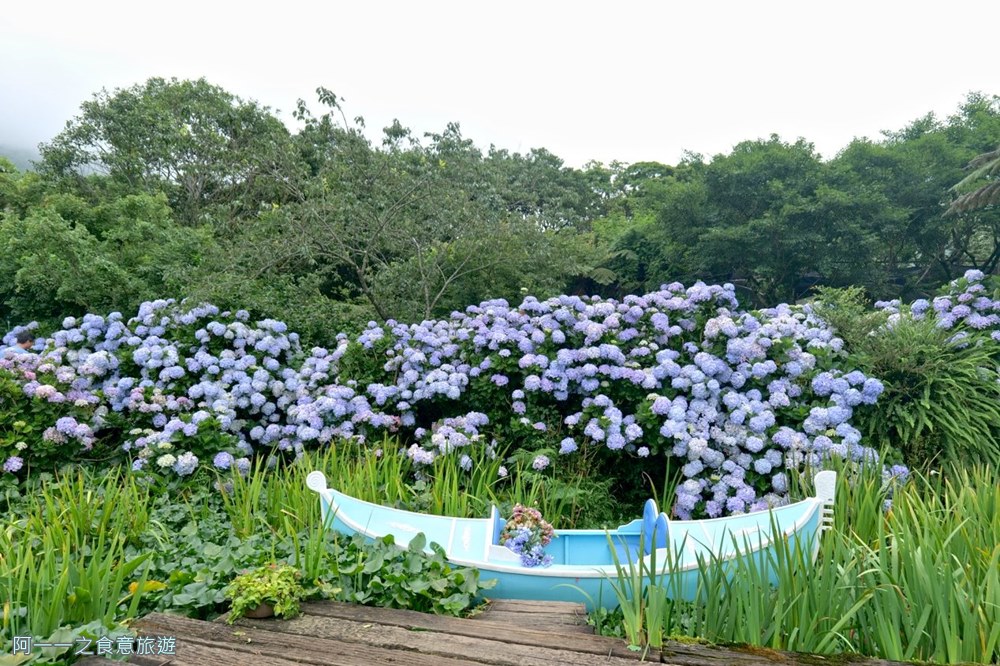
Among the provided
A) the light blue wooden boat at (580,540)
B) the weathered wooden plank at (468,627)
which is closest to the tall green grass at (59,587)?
the weathered wooden plank at (468,627)

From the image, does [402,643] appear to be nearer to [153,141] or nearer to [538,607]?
[538,607]

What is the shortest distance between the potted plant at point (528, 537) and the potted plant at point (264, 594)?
964 millimetres

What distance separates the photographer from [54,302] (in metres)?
6.50

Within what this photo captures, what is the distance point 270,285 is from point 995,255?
1462 centimetres

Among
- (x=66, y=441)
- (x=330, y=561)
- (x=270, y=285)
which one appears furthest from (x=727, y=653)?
(x=270, y=285)

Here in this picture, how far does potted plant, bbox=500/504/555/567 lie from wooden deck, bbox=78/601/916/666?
1.26 feet

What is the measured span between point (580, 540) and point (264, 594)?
151 centimetres

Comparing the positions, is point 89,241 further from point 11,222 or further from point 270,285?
point 270,285

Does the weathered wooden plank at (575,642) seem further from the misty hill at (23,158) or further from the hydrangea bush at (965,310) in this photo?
the misty hill at (23,158)

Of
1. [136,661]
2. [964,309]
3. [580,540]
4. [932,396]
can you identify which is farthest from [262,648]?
[964,309]

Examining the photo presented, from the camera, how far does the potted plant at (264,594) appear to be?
2.17m

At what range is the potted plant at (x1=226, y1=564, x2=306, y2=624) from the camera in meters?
2.17

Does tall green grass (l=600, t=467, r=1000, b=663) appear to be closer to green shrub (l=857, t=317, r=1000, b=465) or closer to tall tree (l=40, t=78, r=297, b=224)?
green shrub (l=857, t=317, r=1000, b=465)

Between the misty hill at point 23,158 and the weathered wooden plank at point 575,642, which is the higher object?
the misty hill at point 23,158
